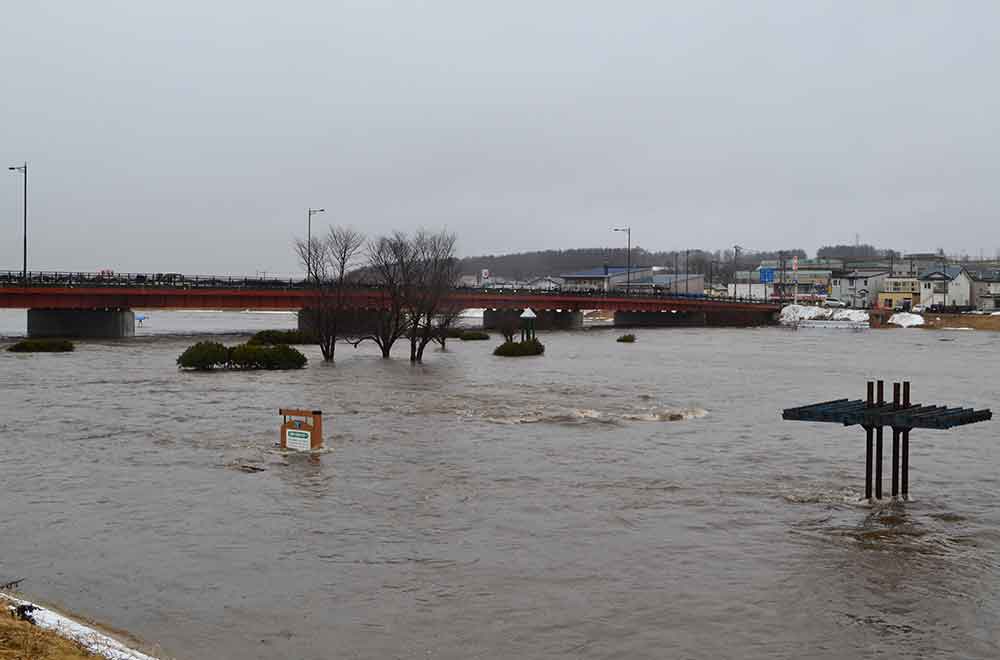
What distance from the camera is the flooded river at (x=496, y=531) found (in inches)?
495

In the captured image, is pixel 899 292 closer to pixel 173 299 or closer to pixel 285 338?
pixel 173 299

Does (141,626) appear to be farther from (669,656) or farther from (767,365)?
(767,365)

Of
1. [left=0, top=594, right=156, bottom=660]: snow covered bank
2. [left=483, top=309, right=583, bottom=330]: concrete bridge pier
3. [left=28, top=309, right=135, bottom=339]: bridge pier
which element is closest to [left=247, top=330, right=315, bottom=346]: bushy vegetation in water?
[left=28, top=309, right=135, bottom=339]: bridge pier

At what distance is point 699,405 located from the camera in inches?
1441

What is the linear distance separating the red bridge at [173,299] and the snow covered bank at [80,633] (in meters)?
50.9

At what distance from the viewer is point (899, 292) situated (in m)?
166

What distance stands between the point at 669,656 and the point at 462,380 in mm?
33966

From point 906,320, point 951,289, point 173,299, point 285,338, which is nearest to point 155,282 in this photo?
point 173,299

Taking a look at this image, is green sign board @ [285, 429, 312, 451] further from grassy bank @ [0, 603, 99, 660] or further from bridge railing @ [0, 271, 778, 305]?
bridge railing @ [0, 271, 778, 305]

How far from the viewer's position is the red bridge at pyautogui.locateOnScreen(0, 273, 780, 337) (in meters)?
76.1

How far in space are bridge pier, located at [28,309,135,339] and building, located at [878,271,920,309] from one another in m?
121

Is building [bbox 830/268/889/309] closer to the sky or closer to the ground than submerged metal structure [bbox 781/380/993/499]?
closer to the sky

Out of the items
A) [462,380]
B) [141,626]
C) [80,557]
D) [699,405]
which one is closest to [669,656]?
[141,626]

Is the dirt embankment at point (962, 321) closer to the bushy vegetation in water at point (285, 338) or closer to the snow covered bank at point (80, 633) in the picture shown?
the bushy vegetation in water at point (285, 338)
